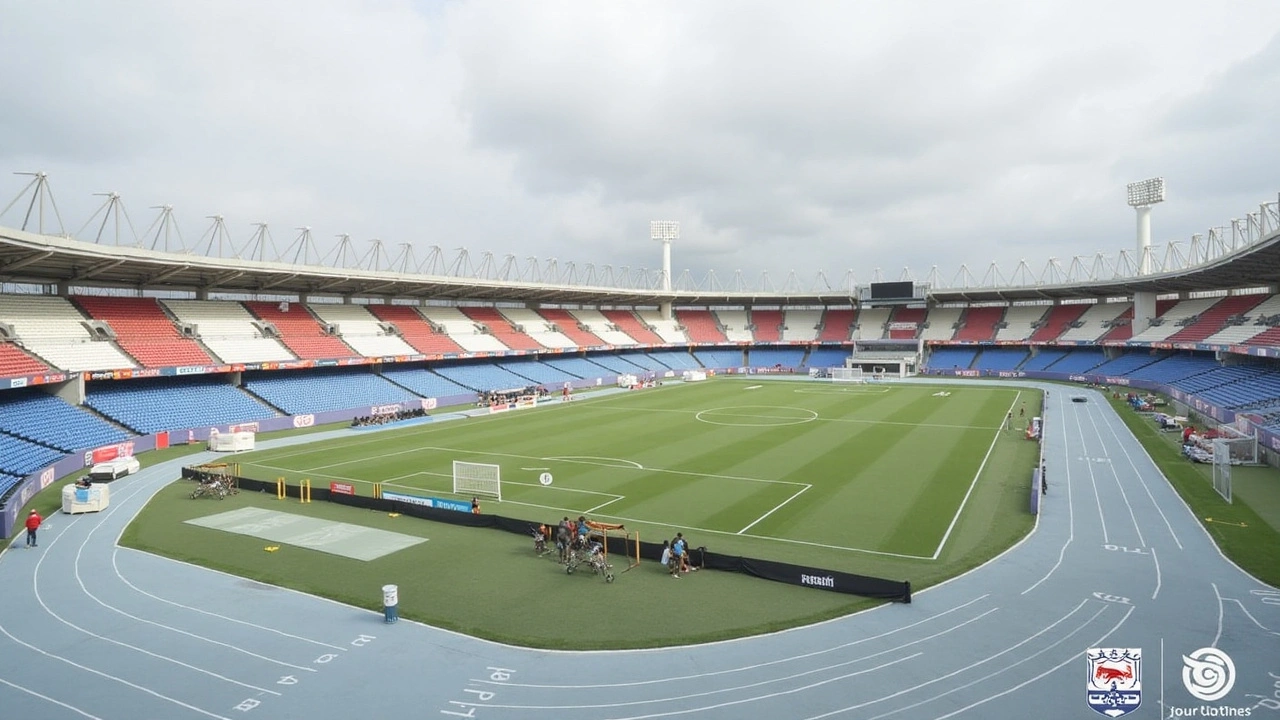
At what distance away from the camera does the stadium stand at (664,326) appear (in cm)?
9549

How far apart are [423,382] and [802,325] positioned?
6062 centimetres

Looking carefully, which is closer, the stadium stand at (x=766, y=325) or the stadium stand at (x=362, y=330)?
the stadium stand at (x=362, y=330)

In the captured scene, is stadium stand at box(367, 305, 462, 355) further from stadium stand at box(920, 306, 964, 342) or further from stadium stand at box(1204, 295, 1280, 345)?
stadium stand at box(1204, 295, 1280, 345)

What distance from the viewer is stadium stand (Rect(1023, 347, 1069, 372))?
262ft

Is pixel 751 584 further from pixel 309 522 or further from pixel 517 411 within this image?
pixel 517 411

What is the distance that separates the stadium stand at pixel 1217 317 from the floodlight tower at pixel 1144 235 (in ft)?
26.1

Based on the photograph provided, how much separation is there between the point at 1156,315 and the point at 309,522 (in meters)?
84.3

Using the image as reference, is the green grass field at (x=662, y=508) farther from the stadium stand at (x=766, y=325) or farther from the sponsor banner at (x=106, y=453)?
the stadium stand at (x=766, y=325)

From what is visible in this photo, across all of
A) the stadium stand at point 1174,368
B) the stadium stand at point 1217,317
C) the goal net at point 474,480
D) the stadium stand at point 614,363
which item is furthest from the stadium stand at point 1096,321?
the goal net at point 474,480

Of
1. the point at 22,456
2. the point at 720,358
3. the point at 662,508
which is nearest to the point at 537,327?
the point at 720,358

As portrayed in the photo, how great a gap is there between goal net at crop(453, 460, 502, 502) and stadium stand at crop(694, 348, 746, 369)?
67.6m

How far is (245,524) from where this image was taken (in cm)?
2338

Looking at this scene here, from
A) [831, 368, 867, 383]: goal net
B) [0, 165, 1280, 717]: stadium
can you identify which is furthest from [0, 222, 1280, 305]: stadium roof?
[831, 368, 867, 383]: goal net

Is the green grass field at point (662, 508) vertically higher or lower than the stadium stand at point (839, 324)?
lower
